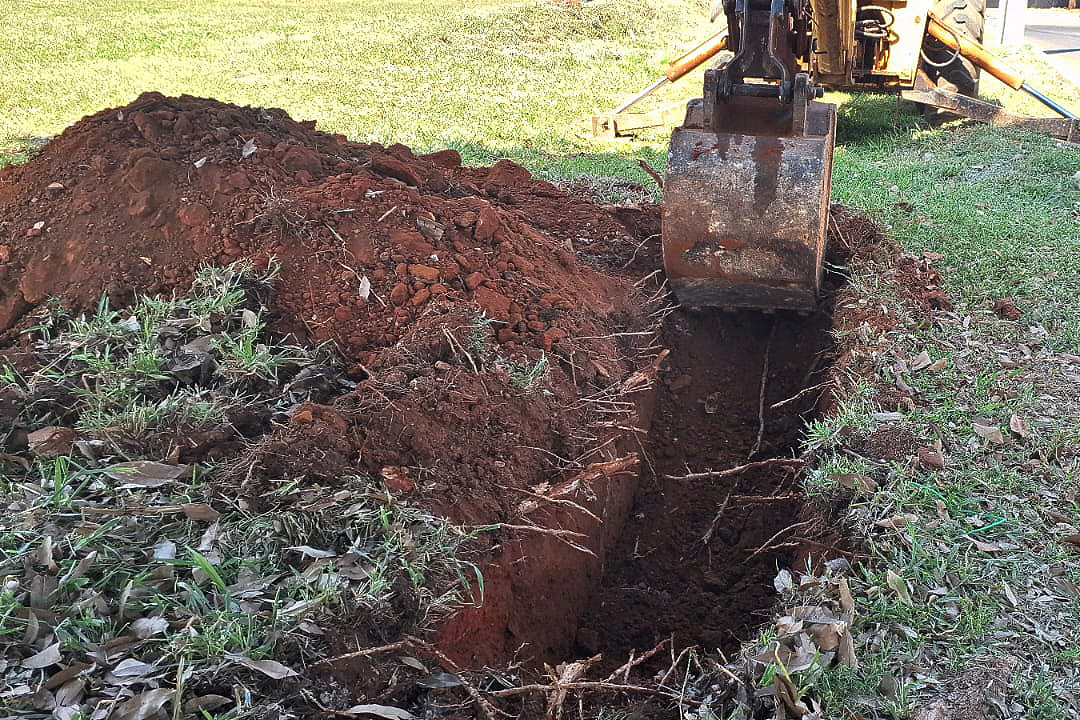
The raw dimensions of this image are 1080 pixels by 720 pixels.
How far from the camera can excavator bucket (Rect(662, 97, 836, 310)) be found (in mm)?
4059

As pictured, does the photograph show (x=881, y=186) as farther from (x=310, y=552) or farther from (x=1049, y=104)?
(x=310, y=552)

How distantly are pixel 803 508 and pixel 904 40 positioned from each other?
582cm

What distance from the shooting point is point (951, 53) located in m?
8.86

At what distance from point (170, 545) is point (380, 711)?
2.56ft

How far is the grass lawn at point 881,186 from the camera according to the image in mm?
2619

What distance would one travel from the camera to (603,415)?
12.0 ft

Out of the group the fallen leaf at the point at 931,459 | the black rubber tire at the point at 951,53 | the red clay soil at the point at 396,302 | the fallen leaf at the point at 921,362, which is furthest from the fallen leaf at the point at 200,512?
the black rubber tire at the point at 951,53

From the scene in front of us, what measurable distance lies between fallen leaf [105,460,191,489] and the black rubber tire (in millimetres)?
8453

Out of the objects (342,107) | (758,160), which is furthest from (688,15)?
(758,160)

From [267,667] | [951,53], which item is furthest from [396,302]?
[951,53]

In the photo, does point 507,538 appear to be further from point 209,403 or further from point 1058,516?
point 1058,516

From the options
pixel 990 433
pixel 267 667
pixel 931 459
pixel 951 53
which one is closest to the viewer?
pixel 267 667

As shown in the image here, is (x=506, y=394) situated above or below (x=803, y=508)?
above

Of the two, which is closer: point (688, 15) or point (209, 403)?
point (209, 403)
